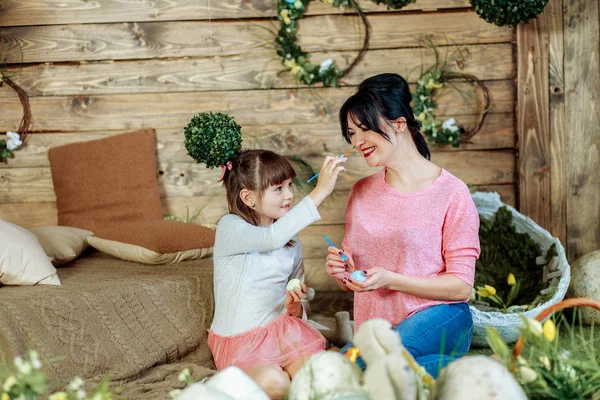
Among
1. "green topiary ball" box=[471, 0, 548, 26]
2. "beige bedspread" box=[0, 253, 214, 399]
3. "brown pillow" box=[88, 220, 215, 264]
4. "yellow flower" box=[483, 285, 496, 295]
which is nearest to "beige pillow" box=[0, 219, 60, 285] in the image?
"beige bedspread" box=[0, 253, 214, 399]

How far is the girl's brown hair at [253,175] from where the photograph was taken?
2260 millimetres

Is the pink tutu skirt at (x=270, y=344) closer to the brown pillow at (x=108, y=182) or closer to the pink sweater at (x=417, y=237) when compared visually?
the pink sweater at (x=417, y=237)

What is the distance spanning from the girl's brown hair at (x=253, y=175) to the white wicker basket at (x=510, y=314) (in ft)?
2.92

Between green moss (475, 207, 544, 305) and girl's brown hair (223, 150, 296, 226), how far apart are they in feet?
3.74

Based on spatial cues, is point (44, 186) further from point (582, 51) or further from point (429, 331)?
point (582, 51)

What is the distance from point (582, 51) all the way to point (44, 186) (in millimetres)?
2623

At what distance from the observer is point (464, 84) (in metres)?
3.21

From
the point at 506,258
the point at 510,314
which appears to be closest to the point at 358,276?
the point at 510,314

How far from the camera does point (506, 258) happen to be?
3.03 metres

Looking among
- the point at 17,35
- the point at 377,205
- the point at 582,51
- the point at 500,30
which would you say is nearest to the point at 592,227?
the point at 582,51

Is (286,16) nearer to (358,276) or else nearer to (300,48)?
(300,48)

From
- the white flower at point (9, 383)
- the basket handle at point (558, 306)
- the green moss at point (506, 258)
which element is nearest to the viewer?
the white flower at point (9, 383)

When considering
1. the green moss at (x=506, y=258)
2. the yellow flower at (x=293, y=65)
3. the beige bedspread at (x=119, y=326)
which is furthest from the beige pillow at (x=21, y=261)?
the green moss at (x=506, y=258)

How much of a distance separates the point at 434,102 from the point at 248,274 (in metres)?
1.44
